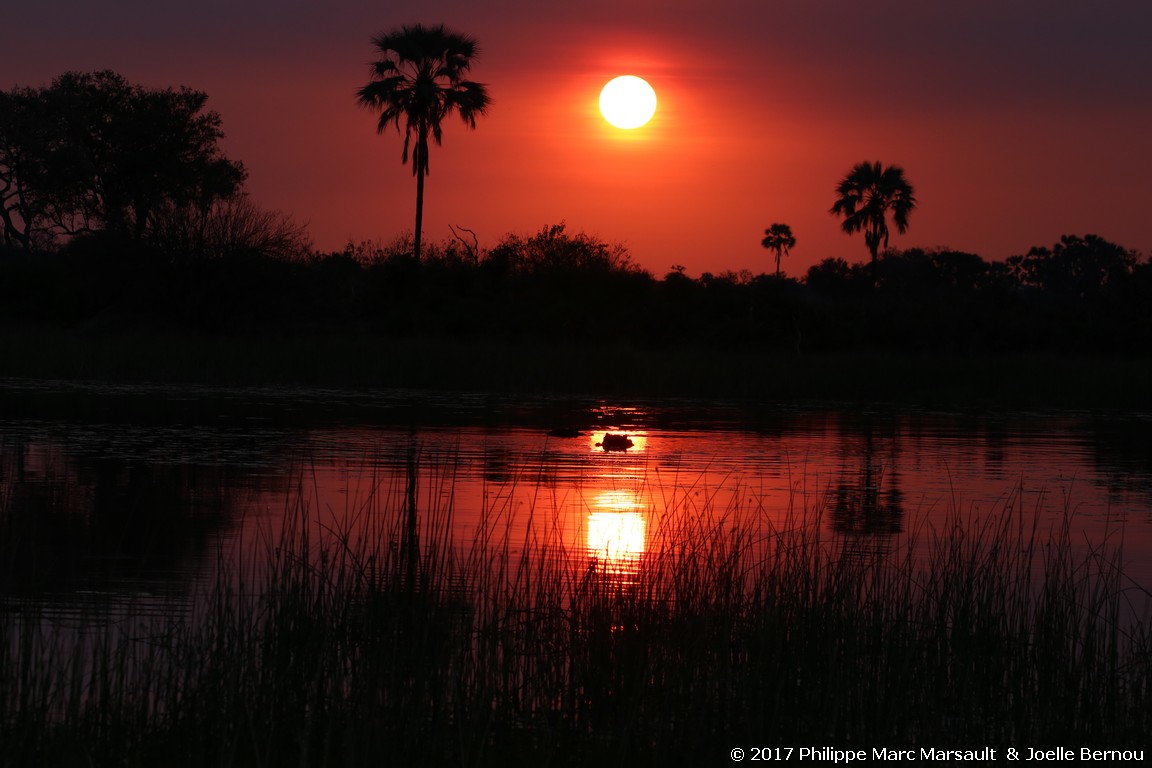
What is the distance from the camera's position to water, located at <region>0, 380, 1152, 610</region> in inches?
420

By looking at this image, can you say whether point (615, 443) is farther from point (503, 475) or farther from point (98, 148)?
point (98, 148)

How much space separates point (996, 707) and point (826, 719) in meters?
0.90

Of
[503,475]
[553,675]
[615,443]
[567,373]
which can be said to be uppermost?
[567,373]

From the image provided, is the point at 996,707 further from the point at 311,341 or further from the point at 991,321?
the point at 991,321

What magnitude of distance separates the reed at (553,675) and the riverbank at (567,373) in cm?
2479

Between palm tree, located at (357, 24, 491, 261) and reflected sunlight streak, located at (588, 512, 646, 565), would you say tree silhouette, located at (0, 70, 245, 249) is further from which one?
reflected sunlight streak, located at (588, 512, 646, 565)

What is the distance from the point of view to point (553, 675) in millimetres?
7016

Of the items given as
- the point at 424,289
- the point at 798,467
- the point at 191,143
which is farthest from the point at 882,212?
the point at 798,467

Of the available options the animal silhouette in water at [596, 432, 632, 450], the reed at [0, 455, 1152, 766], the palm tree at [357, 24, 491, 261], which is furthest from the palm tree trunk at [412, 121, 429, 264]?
the reed at [0, 455, 1152, 766]

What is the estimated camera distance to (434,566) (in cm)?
823

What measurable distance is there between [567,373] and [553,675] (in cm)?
2663

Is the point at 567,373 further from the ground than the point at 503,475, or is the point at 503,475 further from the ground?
the point at 567,373

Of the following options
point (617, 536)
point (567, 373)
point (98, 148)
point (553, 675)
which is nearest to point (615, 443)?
point (617, 536)

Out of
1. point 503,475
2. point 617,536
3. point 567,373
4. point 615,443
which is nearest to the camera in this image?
point 617,536
